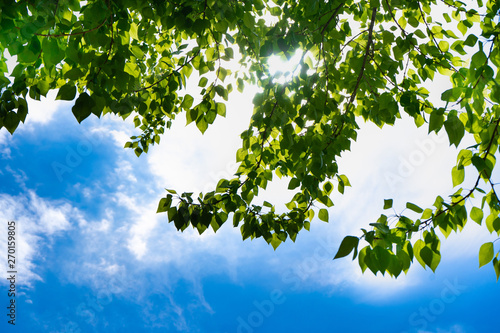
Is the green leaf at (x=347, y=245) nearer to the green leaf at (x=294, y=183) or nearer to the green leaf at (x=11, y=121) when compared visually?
the green leaf at (x=294, y=183)

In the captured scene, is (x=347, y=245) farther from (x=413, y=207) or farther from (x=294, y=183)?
(x=294, y=183)

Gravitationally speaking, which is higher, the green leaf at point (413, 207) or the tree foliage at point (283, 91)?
the tree foliage at point (283, 91)

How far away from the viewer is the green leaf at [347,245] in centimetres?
129

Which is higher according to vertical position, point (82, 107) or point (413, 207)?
point (82, 107)

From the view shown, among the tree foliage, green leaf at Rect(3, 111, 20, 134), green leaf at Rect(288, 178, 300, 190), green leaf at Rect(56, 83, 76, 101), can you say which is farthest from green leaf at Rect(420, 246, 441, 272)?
green leaf at Rect(3, 111, 20, 134)

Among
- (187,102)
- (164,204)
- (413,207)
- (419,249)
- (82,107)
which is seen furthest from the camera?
(187,102)

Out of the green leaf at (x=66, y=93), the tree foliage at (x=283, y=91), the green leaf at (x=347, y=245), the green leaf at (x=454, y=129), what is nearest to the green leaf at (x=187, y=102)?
the tree foliage at (x=283, y=91)

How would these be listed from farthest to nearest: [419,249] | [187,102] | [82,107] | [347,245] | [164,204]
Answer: [187,102]
[164,204]
[419,249]
[82,107]
[347,245]

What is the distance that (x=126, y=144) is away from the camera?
4.34 m

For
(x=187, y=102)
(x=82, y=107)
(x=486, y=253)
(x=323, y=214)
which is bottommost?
(x=486, y=253)

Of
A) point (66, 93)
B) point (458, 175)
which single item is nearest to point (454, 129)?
point (458, 175)

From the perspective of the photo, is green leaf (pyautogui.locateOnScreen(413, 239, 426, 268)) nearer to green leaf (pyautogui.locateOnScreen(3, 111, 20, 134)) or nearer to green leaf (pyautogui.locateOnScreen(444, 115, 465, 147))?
green leaf (pyautogui.locateOnScreen(444, 115, 465, 147))

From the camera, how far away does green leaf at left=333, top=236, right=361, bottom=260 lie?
4.23ft

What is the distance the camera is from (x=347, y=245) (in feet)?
4.24
